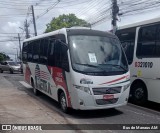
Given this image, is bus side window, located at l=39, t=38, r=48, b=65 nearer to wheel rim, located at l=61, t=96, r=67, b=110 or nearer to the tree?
wheel rim, located at l=61, t=96, r=67, b=110

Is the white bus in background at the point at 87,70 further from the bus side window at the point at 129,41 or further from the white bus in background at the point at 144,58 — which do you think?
the bus side window at the point at 129,41

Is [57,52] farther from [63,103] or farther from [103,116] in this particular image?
[103,116]

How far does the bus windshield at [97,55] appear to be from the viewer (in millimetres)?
8961

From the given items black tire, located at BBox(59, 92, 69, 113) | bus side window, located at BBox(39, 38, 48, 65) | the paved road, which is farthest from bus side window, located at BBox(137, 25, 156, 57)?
bus side window, located at BBox(39, 38, 48, 65)

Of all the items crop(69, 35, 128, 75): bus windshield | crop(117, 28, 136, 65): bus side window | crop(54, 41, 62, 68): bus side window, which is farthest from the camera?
crop(117, 28, 136, 65): bus side window

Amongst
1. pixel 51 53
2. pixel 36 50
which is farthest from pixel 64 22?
pixel 51 53

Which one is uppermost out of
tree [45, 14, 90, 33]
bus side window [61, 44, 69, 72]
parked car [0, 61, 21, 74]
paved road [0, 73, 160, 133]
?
tree [45, 14, 90, 33]

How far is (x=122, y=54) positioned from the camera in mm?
9836

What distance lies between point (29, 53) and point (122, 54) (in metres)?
6.79

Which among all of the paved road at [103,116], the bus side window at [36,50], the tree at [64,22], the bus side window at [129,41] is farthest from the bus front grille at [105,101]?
the tree at [64,22]

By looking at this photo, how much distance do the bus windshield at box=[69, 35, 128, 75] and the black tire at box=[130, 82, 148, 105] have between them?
65.9 inches

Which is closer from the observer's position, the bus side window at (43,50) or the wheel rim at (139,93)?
the wheel rim at (139,93)

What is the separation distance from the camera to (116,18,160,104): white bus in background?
10.1m

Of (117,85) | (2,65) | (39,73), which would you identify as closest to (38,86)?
(39,73)
